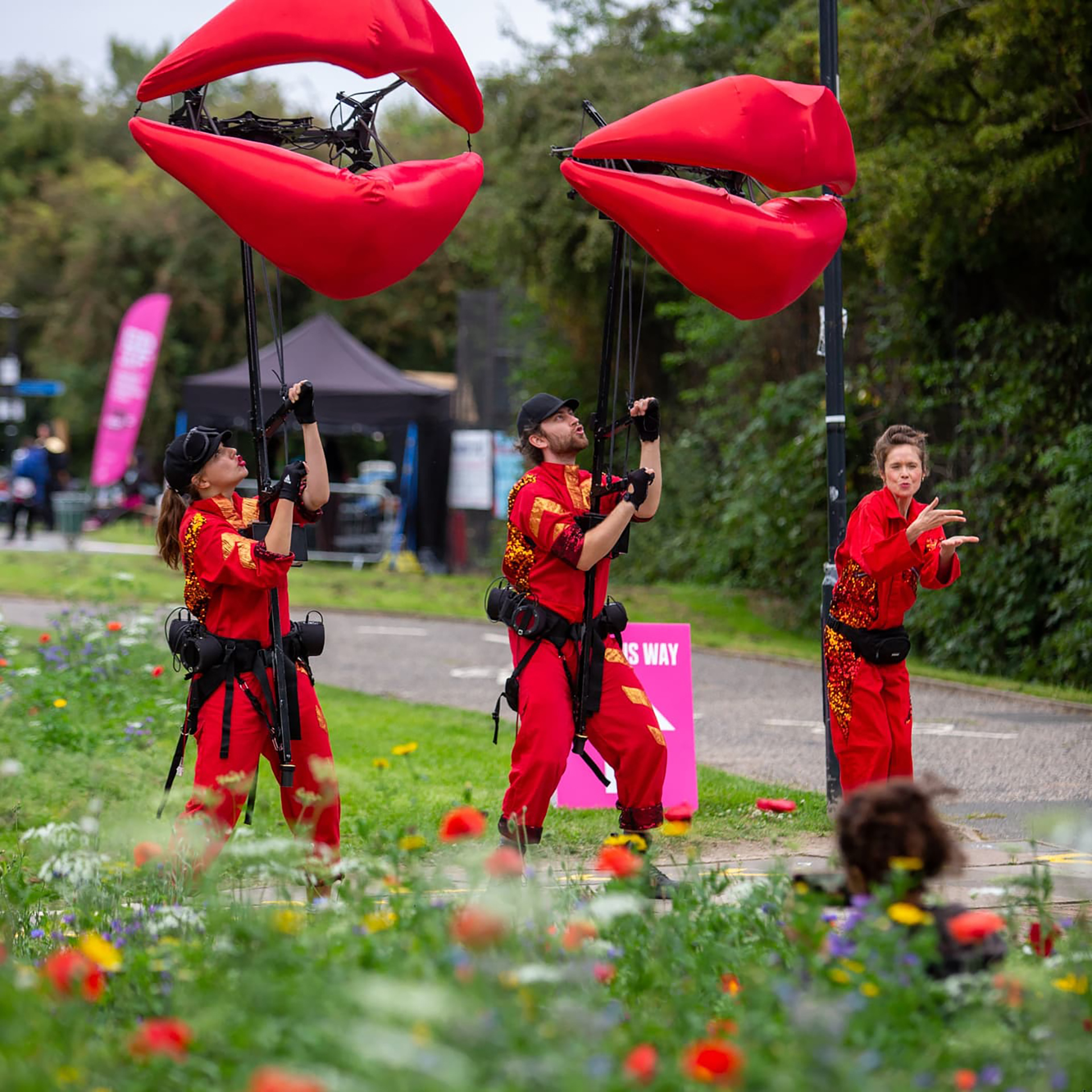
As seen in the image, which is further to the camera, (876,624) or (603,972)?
(876,624)

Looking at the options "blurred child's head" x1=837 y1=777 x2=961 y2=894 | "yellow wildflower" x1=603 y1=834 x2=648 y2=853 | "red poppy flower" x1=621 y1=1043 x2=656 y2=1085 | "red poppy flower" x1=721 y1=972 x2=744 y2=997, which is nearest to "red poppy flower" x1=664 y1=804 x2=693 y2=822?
"yellow wildflower" x1=603 y1=834 x2=648 y2=853

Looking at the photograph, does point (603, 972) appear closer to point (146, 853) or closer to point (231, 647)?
point (146, 853)

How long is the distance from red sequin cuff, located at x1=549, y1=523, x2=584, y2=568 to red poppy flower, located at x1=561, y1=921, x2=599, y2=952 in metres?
2.30

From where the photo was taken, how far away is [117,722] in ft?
30.5

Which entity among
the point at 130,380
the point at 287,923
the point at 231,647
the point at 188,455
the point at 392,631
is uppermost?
the point at 130,380

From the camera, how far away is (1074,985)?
3340mm

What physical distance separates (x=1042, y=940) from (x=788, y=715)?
7.87 meters

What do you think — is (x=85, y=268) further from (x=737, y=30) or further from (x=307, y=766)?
(x=307, y=766)

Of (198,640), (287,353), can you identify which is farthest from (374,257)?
(287,353)

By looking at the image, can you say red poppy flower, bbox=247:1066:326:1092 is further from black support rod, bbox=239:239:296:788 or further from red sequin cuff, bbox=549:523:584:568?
red sequin cuff, bbox=549:523:584:568

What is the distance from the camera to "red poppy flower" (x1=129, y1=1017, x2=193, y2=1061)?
105 inches

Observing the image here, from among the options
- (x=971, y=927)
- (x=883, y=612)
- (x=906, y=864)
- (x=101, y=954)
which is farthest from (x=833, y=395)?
(x=101, y=954)

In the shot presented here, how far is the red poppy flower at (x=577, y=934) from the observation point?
317cm

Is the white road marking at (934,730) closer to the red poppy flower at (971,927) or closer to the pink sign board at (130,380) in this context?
the red poppy flower at (971,927)
